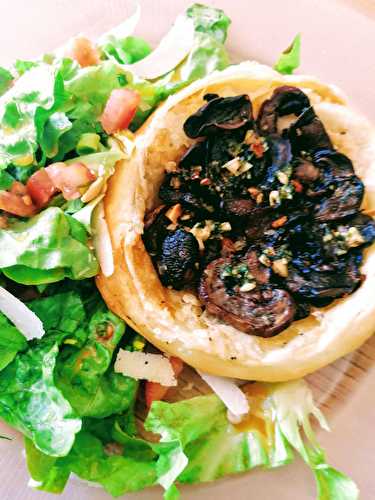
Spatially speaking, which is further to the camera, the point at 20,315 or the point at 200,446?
the point at 200,446

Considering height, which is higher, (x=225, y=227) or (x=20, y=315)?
Answer: (x=225, y=227)

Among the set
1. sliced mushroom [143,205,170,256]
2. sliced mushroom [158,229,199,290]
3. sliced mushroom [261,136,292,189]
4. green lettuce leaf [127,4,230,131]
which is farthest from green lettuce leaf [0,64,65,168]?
sliced mushroom [261,136,292,189]

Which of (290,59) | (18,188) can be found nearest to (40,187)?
(18,188)

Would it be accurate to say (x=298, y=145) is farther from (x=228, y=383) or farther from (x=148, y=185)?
(x=228, y=383)

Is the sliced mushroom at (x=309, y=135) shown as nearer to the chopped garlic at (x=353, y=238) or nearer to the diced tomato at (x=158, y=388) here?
the chopped garlic at (x=353, y=238)

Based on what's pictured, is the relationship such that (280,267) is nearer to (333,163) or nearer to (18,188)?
(333,163)

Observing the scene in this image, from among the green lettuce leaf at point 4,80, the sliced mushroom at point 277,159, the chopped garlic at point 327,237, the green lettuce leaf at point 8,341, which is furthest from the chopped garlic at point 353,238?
the green lettuce leaf at point 4,80

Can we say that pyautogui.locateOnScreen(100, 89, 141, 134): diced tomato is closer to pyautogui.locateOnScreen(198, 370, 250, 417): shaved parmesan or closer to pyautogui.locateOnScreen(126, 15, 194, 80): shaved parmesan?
pyautogui.locateOnScreen(126, 15, 194, 80): shaved parmesan

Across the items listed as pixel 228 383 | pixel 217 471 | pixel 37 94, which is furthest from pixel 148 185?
pixel 217 471
